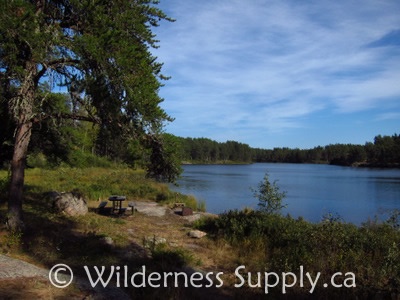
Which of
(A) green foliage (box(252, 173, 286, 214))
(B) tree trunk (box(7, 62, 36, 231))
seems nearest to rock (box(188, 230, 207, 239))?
(A) green foliage (box(252, 173, 286, 214))

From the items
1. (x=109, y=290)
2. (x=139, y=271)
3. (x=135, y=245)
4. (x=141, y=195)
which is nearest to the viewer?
(x=109, y=290)

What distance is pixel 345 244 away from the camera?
9.93m

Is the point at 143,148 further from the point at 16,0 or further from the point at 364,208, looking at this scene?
the point at 364,208

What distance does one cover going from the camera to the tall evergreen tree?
29.2 ft

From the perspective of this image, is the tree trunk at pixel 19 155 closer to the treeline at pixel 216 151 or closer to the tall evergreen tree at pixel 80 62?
the tall evergreen tree at pixel 80 62

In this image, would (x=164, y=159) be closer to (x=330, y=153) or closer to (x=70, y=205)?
(x=70, y=205)

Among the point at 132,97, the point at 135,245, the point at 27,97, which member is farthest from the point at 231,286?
the point at 27,97

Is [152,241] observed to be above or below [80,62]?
below

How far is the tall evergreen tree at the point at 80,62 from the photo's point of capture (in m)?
8.89

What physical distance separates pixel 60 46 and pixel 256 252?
7567mm

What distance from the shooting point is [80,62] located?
972 centimetres

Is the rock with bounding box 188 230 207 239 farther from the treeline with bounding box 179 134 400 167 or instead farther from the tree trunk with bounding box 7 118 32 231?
the treeline with bounding box 179 134 400 167

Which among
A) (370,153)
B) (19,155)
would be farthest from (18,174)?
(370,153)

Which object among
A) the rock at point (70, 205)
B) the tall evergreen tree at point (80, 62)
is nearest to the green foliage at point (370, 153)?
the rock at point (70, 205)
